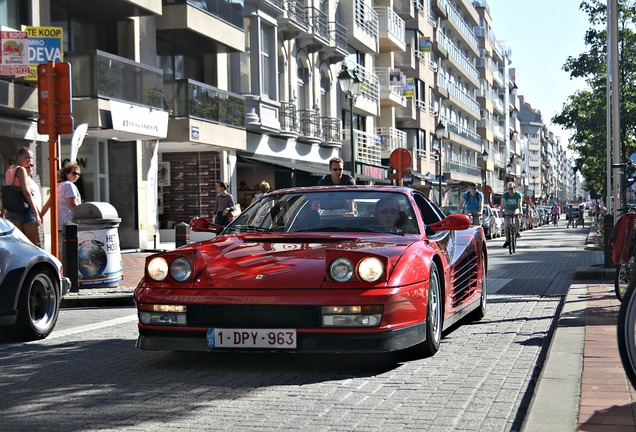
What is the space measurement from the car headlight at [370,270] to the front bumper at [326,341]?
0.35 m

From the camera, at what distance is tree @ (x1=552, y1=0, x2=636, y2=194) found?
38875 mm

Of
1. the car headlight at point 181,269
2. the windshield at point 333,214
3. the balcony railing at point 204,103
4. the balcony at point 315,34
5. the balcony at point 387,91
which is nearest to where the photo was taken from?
the car headlight at point 181,269

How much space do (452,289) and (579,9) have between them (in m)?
33.6

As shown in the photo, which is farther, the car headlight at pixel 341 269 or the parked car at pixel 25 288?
the parked car at pixel 25 288

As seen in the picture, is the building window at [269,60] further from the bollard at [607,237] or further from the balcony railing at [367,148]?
the bollard at [607,237]

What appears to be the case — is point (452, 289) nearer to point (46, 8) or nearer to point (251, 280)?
point (251, 280)

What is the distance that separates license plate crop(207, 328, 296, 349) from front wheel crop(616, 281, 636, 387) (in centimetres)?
216

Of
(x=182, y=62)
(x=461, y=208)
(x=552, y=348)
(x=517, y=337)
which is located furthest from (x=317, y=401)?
(x=182, y=62)

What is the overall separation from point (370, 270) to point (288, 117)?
29.6 m

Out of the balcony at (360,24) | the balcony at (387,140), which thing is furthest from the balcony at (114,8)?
the balcony at (387,140)

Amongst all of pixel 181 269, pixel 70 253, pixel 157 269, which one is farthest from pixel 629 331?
pixel 70 253

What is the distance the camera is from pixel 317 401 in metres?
5.54

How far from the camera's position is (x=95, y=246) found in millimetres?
13438

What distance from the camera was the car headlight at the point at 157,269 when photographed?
6.61m
